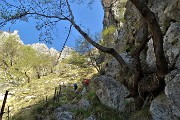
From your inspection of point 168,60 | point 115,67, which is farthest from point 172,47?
point 115,67

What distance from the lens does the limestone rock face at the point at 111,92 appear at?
50.5 ft

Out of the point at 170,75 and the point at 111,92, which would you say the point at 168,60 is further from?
the point at 111,92

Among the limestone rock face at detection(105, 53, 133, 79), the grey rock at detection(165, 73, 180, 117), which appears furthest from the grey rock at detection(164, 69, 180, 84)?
the limestone rock face at detection(105, 53, 133, 79)

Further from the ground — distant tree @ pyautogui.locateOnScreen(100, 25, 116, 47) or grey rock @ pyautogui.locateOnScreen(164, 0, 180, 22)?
distant tree @ pyautogui.locateOnScreen(100, 25, 116, 47)

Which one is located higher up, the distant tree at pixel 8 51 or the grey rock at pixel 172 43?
the distant tree at pixel 8 51

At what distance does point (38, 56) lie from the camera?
73438 millimetres

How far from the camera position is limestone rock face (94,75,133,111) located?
15.4 m

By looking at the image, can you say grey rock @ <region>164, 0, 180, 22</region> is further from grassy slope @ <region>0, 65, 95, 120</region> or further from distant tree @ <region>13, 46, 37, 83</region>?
distant tree @ <region>13, 46, 37, 83</region>

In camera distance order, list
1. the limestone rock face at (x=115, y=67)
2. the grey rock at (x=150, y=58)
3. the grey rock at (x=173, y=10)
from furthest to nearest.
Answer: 1. the limestone rock face at (x=115, y=67)
2. the grey rock at (x=173, y=10)
3. the grey rock at (x=150, y=58)

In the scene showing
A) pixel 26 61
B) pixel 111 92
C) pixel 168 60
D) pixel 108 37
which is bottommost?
pixel 111 92

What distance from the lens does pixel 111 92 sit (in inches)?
627

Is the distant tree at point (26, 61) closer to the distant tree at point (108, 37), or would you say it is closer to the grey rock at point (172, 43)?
the distant tree at point (108, 37)

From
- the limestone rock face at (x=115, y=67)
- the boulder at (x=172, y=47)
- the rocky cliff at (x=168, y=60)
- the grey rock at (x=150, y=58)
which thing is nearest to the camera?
the rocky cliff at (x=168, y=60)

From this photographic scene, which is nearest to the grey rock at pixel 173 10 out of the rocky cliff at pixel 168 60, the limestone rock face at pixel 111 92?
the rocky cliff at pixel 168 60
